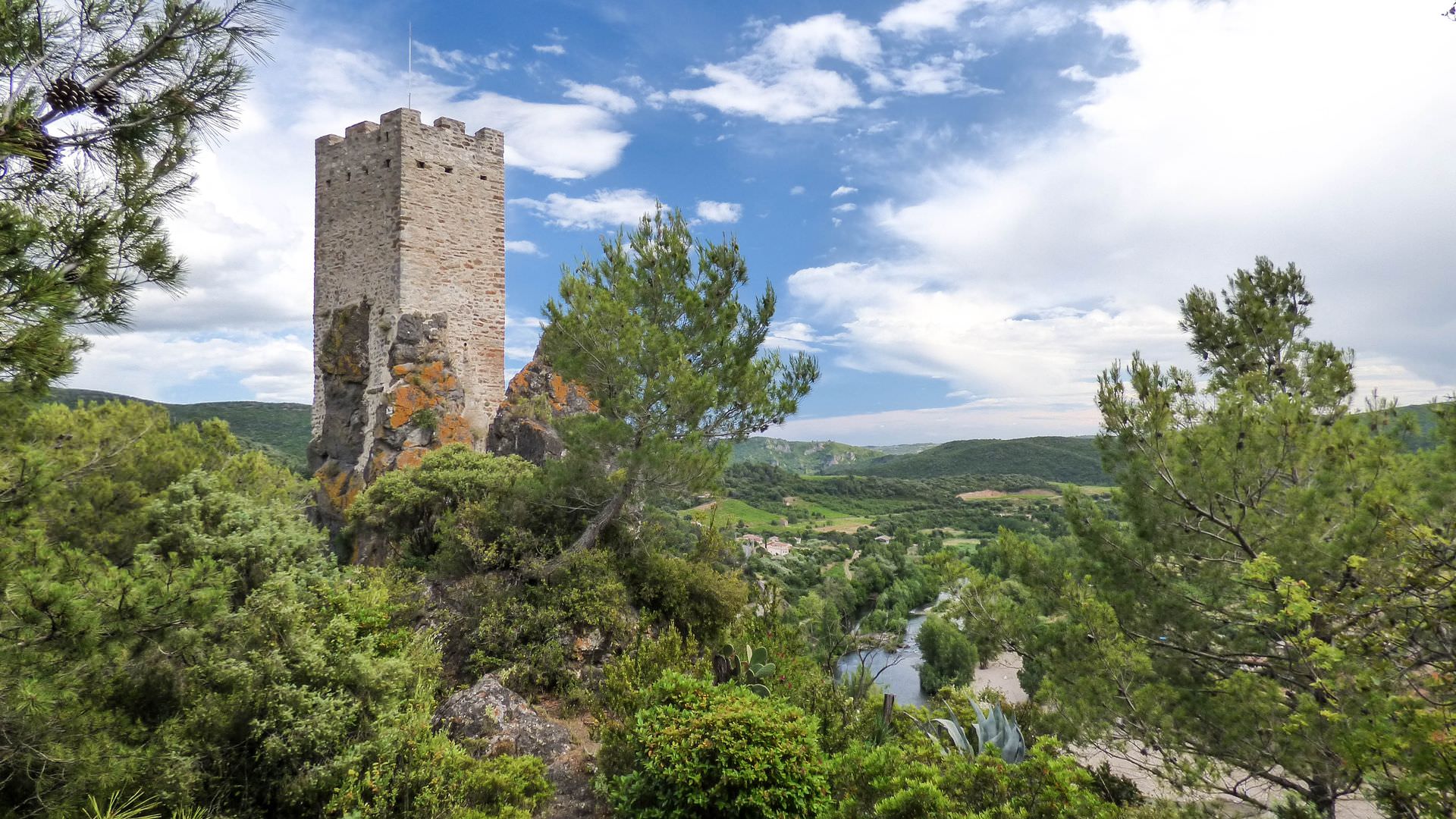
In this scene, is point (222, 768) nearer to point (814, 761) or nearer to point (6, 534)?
point (6, 534)

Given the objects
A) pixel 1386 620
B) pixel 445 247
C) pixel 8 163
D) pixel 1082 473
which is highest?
pixel 445 247

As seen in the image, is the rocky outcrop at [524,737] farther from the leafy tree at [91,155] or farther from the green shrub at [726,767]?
the leafy tree at [91,155]

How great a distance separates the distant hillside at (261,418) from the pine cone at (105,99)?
165 ft

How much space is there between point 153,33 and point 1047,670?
30.2 feet

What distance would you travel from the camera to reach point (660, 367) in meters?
8.84

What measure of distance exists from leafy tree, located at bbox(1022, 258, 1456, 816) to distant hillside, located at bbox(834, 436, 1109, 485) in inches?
2652

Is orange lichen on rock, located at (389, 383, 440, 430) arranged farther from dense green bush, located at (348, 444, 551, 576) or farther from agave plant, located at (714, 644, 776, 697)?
agave plant, located at (714, 644, 776, 697)

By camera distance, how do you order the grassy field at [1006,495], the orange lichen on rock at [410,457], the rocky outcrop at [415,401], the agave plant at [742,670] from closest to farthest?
the agave plant at [742,670] → the orange lichen on rock at [410,457] → the rocky outcrop at [415,401] → the grassy field at [1006,495]

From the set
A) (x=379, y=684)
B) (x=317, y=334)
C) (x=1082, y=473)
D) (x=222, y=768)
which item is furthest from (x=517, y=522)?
(x=1082, y=473)

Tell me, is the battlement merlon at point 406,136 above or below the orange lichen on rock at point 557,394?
above

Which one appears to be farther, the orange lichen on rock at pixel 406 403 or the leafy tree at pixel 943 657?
the leafy tree at pixel 943 657

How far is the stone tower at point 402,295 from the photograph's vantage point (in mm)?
13617

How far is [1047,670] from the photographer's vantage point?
21.9 ft

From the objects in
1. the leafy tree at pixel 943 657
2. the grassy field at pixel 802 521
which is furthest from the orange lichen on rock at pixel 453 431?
the grassy field at pixel 802 521
